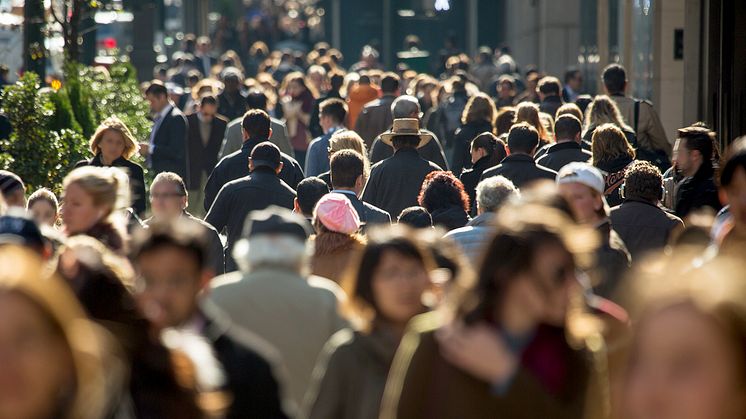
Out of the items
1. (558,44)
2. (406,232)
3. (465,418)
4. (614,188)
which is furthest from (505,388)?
(558,44)

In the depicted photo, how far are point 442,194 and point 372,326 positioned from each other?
16.8 feet

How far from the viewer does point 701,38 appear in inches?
696

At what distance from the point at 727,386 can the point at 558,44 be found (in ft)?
102

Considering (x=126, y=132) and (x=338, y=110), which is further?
(x=338, y=110)

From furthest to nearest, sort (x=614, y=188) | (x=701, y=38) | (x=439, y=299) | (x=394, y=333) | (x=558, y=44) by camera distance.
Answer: (x=558, y=44) < (x=701, y=38) < (x=614, y=188) < (x=439, y=299) < (x=394, y=333)

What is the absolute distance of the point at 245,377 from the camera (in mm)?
4684

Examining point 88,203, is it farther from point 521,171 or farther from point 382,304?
point 521,171

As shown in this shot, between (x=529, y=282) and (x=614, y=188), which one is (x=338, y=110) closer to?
(x=614, y=188)

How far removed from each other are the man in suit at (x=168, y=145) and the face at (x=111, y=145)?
4057 mm

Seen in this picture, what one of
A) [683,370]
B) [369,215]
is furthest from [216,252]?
[683,370]

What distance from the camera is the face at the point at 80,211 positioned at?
7.42 metres

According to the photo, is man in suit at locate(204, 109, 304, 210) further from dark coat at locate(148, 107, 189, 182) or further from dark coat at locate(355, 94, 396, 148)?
dark coat at locate(355, 94, 396, 148)

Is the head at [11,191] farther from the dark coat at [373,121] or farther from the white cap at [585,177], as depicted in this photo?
the dark coat at [373,121]

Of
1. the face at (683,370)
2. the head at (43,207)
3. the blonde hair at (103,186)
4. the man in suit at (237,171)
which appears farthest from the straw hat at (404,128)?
the face at (683,370)
